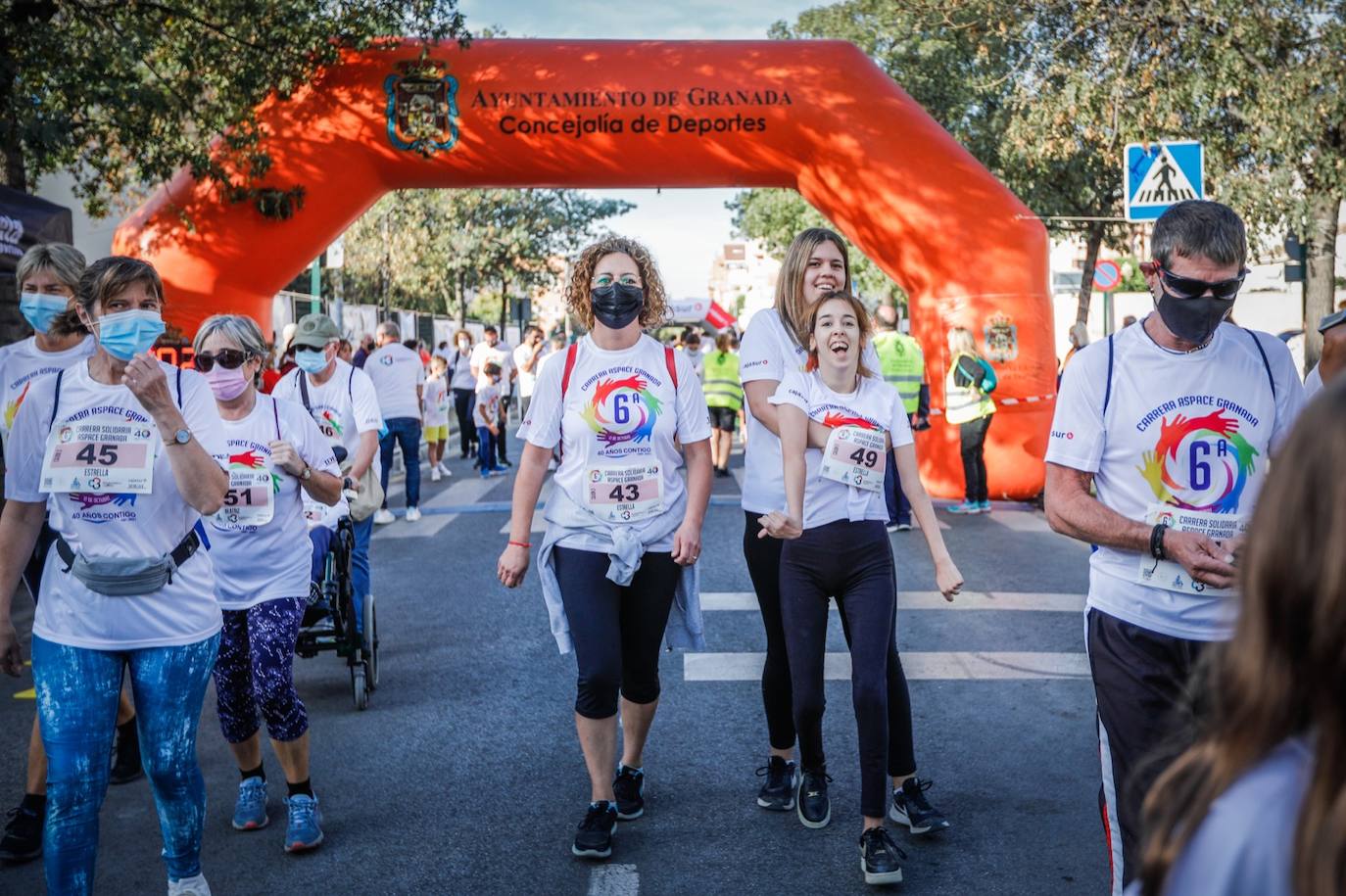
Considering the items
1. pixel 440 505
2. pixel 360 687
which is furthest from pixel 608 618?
pixel 440 505

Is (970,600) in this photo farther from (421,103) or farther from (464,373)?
(464,373)

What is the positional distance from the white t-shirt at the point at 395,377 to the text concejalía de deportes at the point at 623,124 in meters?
2.54

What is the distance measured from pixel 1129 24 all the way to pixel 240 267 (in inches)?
415

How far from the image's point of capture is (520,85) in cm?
1352

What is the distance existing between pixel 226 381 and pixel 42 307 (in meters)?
0.63

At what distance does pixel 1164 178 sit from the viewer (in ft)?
35.7

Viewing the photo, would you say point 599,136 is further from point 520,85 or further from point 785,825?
point 785,825

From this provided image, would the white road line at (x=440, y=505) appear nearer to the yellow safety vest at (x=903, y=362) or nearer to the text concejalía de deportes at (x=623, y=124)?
the text concejalía de deportes at (x=623, y=124)

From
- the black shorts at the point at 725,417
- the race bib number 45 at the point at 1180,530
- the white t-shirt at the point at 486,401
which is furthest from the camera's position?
the black shorts at the point at 725,417

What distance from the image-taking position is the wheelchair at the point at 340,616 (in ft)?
20.4

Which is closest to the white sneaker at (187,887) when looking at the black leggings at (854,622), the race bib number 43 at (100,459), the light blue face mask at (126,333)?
the race bib number 43 at (100,459)

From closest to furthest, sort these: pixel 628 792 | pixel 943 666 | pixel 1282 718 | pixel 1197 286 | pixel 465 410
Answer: pixel 1282 718 < pixel 1197 286 < pixel 628 792 < pixel 943 666 < pixel 465 410

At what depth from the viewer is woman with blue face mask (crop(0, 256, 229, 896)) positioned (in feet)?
11.1

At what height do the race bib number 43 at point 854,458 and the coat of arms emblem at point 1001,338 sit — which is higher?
the coat of arms emblem at point 1001,338
